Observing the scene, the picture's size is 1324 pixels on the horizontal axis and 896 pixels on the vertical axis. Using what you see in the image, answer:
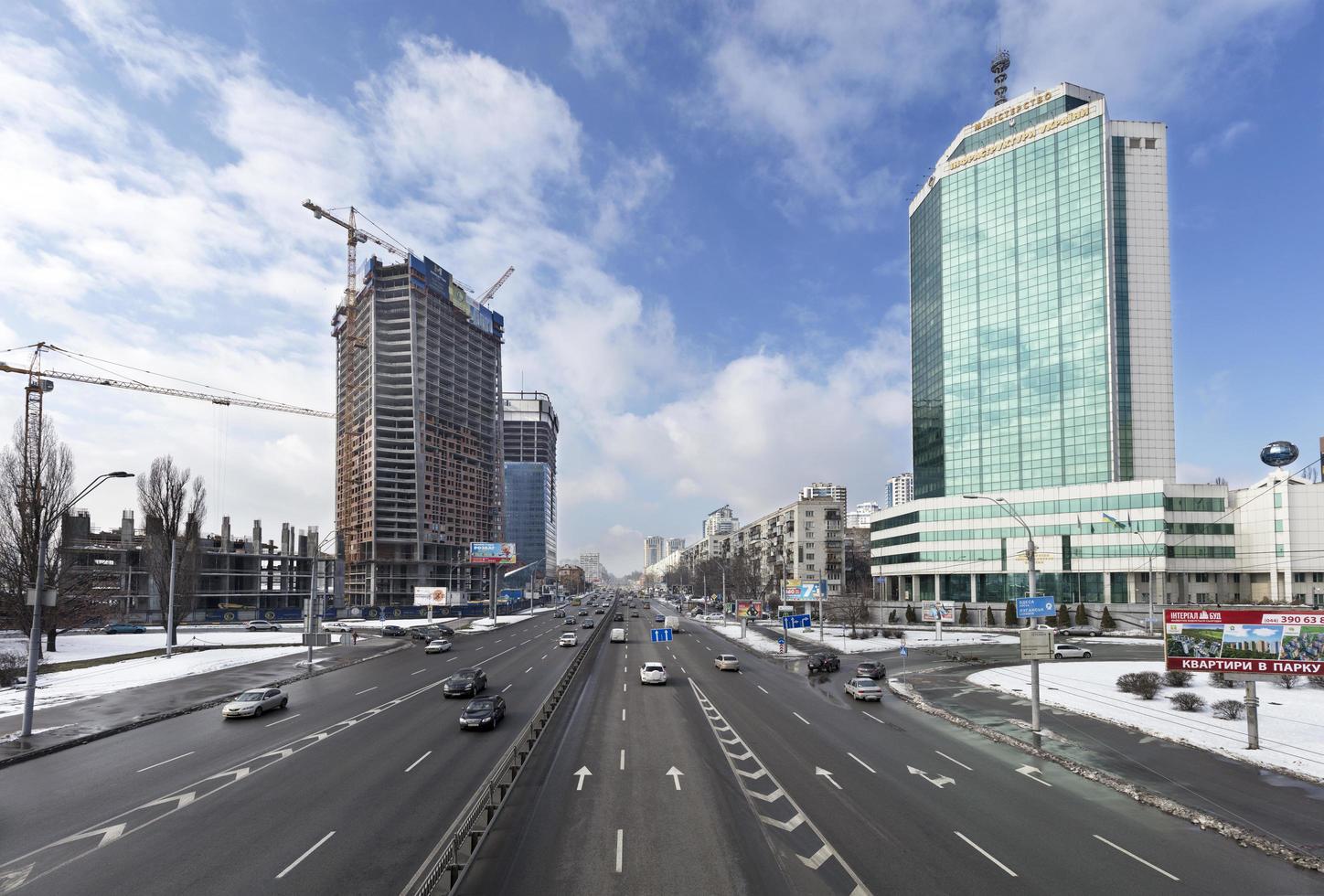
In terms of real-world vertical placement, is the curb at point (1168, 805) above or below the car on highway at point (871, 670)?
above

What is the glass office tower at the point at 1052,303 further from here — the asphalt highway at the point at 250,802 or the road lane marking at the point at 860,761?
the asphalt highway at the point at 250,802

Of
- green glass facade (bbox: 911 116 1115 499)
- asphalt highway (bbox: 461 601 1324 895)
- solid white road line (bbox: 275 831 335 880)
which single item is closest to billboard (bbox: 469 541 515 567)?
green glass facade (bbox: 911 116 1115 499)

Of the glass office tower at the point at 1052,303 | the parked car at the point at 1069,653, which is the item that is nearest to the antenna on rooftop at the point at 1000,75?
the glass office tower at the point at 1052,303

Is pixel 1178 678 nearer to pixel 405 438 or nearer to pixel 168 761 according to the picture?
pixel 168 761

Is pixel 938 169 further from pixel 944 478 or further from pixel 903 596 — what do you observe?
pixel 903 596

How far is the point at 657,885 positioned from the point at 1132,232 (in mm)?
125316

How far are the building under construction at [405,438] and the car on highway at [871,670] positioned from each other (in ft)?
444

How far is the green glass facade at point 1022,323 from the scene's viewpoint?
104m

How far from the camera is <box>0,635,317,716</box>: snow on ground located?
3688 cm

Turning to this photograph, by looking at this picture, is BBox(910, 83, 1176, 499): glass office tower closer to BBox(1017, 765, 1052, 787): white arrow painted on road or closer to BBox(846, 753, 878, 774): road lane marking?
BBox(1017, 765, 1052, 787): white arrow painted on road

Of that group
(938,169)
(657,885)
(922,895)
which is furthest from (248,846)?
(938,169)

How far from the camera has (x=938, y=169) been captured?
128 metres

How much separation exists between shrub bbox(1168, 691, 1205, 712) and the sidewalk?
537 centimetres

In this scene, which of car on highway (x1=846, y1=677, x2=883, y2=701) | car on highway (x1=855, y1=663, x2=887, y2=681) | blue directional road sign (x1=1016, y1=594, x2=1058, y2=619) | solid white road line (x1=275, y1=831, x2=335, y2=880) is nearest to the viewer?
solid white road line (x1=275, y1=831, x2=335, y2=880)
